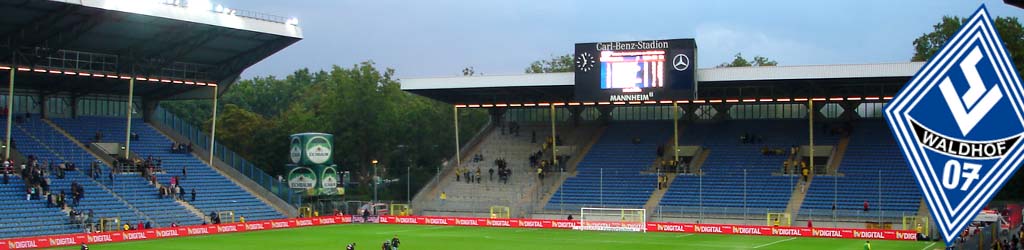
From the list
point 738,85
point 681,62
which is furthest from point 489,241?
point 738,85

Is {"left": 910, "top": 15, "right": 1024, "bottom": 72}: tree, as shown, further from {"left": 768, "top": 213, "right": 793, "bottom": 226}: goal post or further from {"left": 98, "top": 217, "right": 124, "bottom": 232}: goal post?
{"left": 98, "top": 217, "right": 124, "bottom": 232}: goal post

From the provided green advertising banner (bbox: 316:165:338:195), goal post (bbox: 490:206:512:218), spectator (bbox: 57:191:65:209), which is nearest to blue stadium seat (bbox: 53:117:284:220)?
green advertising banner (bbox: 316:165:338:195)

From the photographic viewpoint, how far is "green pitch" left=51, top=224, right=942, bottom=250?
50.5 m

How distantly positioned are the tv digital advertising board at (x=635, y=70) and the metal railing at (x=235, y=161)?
19.8 m

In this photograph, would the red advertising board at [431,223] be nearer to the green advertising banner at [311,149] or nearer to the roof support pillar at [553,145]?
the green advertising banner at [311,149]

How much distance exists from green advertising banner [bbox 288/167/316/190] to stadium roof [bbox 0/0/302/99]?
7.51 m

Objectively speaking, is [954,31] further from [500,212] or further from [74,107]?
[74,107]

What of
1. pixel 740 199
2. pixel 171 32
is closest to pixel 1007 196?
pixel 740 199

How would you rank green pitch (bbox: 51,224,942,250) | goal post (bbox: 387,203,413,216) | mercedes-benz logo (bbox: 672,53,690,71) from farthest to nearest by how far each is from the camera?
goal post (bbox: 387,203,413,216) → mercedes-benz logo (bbox: 672,53,690,71) → green pitch (bbox: 51,224,942,250)

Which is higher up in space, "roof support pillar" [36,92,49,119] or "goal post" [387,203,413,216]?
"roof support pillar" [36,92,49,119]

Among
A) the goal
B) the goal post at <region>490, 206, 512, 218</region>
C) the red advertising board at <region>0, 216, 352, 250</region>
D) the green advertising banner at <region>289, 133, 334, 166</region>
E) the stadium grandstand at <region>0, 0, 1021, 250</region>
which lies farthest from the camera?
the green advertising banner at <region>289, 133, 334, 166</region>

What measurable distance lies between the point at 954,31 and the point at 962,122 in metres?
72.3

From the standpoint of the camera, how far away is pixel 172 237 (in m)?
55.4

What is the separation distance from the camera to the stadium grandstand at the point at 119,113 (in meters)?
53.8
